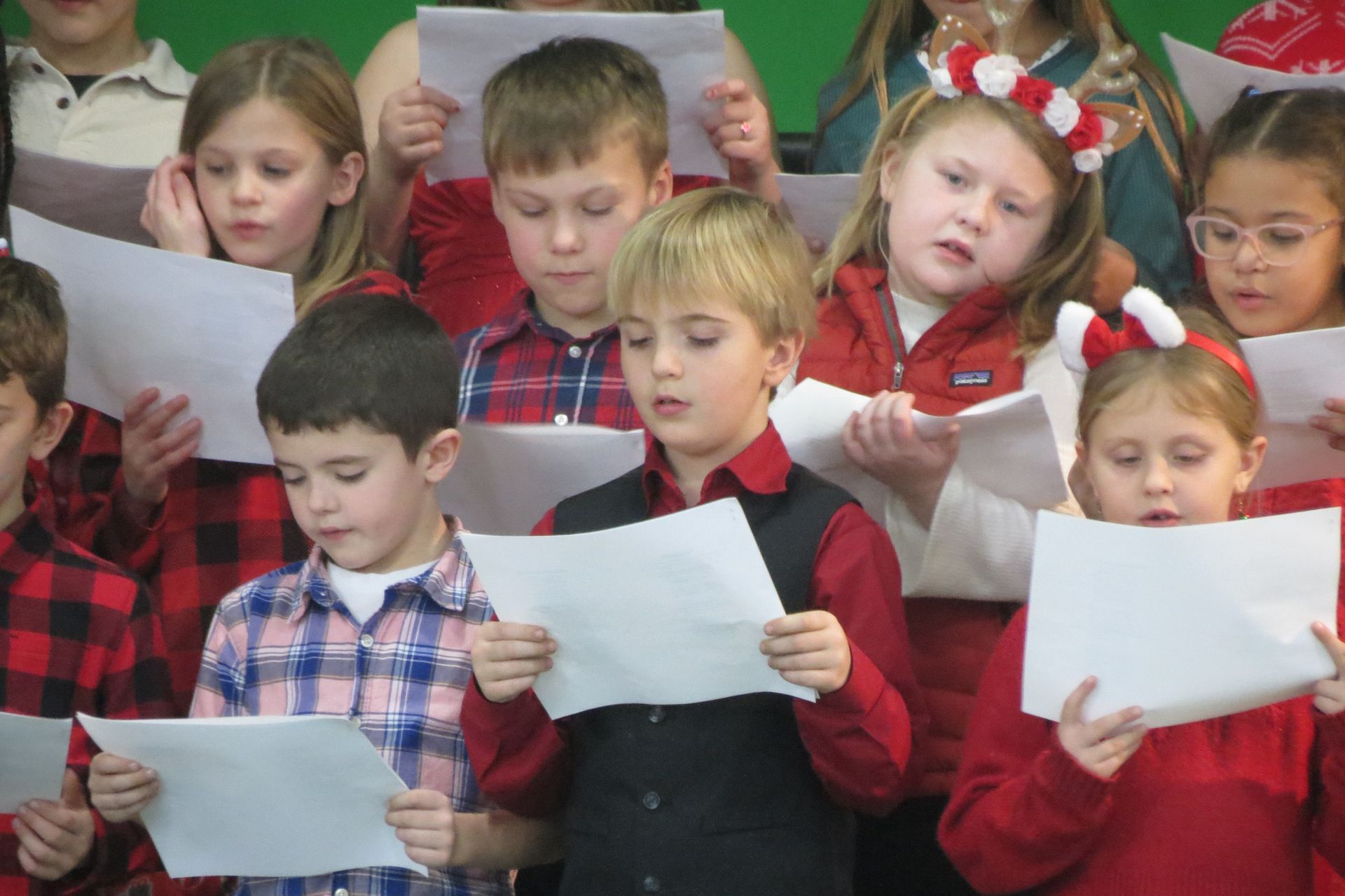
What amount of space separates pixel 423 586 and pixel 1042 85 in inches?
47.6

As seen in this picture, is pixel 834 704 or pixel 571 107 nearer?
pixel 834 704

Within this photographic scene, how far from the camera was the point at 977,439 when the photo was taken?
86.0 inches

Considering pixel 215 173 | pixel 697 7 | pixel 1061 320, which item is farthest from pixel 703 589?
pixel 697 7

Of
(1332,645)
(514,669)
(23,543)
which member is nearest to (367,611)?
(514,669)

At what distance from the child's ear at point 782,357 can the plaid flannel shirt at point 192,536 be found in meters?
0.72

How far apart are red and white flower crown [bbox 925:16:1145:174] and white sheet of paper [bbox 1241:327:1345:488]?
1.71ft

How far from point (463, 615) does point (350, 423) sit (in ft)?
0.95

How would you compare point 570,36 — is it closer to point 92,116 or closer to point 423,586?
point 423,586

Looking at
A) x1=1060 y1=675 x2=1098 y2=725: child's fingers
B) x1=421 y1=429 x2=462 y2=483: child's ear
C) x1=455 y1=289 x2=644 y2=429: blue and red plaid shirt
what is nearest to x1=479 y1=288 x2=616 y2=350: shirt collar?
x1=455 y1=289 x2=644 y2=429: blue and red plaid shirt

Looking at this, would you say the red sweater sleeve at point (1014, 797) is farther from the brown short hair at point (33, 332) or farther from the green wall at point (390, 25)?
the green wall at point (390, 25)

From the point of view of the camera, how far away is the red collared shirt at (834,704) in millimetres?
1885

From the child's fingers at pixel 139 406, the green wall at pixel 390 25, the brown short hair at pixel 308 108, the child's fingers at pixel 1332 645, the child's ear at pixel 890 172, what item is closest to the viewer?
the child's fingers at pixel 1332 645

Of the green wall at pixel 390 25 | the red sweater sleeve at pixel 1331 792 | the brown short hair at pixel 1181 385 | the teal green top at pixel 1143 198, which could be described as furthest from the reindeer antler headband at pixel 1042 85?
the green wall at pixel 390 25

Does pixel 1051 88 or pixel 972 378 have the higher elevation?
pixel 1051 88
